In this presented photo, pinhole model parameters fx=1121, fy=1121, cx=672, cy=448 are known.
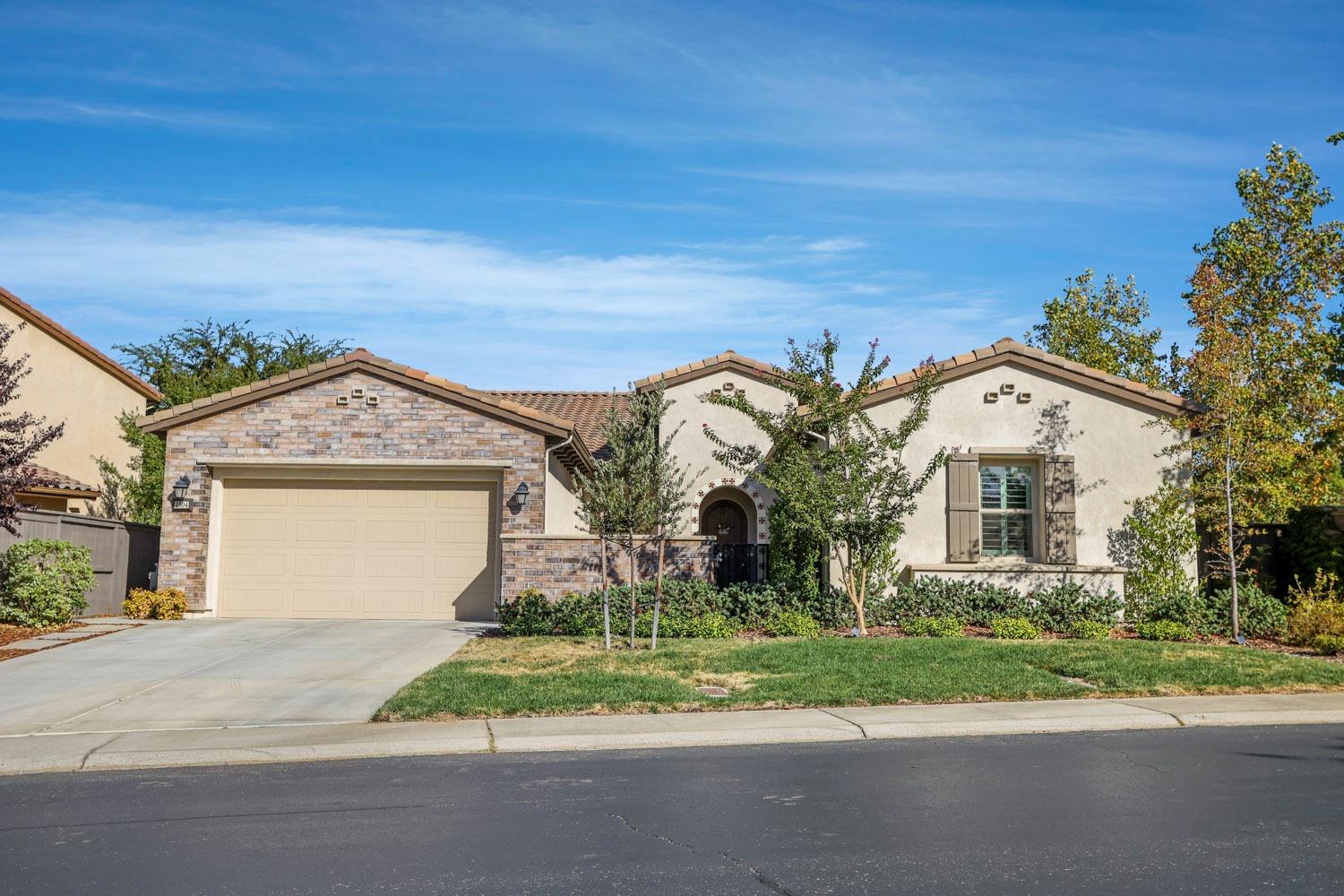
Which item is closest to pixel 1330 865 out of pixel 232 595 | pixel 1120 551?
pixel 1120 551

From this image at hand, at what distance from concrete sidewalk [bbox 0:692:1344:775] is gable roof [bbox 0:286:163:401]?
1686 centimetres

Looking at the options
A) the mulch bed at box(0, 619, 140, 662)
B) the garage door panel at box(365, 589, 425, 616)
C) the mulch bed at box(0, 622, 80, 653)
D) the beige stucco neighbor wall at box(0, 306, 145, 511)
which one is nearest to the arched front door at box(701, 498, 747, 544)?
the garage door panel at box(365, 589, 425, 616)

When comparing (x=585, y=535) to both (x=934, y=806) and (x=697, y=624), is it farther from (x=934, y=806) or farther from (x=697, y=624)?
(x=934, y=806)

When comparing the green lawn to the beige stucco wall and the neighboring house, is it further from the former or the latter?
the neighboring house

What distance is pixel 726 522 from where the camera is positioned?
2567 cm

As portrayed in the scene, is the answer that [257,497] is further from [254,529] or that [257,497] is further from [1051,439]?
[1051,439]

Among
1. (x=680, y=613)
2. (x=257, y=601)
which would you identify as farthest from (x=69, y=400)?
(x=680, y=613)

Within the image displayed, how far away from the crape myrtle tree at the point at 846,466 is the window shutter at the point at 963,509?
Result: 0.35 meters

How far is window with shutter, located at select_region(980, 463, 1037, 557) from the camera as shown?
18.1m

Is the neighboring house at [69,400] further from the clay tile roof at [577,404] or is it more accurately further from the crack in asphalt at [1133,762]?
the crack in asphalt at [1133,762]

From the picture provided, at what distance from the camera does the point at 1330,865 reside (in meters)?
5.78

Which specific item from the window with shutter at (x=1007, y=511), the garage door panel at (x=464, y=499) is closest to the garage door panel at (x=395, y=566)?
the garage door panel at (x=464, y=499)

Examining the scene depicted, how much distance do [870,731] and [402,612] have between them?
36.5 feet

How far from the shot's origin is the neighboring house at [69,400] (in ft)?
75.8
